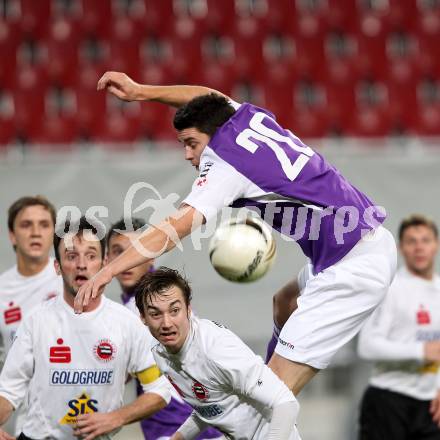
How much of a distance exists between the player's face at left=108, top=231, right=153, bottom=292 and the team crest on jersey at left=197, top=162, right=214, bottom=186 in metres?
1.18

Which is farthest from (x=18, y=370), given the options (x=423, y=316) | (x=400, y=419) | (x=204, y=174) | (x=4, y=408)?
(x=423, y=316)

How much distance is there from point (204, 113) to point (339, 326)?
1.04 metres

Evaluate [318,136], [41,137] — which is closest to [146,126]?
[41,137]

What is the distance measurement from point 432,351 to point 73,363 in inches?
93.8

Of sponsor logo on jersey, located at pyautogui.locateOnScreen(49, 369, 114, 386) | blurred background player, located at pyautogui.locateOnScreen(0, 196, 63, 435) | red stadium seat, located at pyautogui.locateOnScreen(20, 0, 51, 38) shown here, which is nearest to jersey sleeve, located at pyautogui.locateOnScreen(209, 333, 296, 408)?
sponsor logo on jersey, located at pyautogui.locateOnScreen(49, 369, 114, 386)

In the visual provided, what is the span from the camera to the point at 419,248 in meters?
5.45

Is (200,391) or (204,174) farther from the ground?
(204,174)

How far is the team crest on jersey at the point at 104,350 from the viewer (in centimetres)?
386

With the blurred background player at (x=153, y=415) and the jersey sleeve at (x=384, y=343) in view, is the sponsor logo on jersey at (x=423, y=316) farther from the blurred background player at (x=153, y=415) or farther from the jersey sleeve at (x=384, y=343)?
the blurred background player at (x=153, y=415)

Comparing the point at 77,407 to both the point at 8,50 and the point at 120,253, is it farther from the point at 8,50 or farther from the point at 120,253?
the point at 8,50

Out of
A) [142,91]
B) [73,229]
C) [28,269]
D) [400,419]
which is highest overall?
[142,91]

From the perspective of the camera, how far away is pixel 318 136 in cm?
929

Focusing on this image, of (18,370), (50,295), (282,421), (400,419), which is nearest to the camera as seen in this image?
(282,421)

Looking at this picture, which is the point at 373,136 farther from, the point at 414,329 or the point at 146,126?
the point at 414,329
